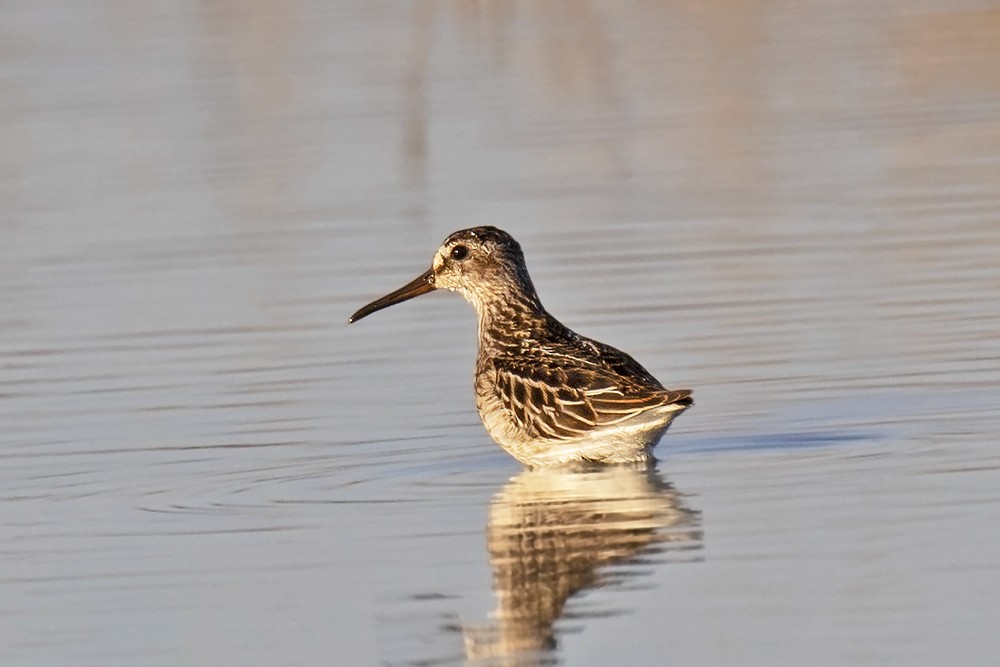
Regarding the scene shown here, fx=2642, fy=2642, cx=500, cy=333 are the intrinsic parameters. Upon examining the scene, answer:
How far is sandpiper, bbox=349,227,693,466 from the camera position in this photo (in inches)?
427

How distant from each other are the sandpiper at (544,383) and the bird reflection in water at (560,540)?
0.13 metres

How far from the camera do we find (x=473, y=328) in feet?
46.6

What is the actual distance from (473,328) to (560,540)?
15.6 feet

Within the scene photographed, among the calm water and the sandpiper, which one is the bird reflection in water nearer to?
the calm water

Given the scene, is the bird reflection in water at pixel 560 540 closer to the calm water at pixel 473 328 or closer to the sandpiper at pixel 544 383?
the calm water at pixel 473 328

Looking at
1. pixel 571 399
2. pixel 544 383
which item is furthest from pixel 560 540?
pixel 544 383

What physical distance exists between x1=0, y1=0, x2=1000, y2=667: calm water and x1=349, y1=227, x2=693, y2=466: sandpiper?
0.20 meters

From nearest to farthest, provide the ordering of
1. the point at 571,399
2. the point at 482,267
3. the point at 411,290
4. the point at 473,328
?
the point at 571,399 < the point at 482,267 < the point at 411,290 < the point at 473,328

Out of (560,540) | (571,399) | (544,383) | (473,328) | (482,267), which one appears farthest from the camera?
(473,328)

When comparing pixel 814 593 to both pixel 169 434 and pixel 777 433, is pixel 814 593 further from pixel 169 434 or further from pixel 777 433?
pixel 169 434

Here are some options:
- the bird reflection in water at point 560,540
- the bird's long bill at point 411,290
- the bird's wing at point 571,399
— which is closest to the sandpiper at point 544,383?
the bird's wing at point 571,399

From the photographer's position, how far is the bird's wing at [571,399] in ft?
35.2

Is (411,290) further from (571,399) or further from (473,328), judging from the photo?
(571,399)

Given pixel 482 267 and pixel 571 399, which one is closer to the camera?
pixel 571 399
